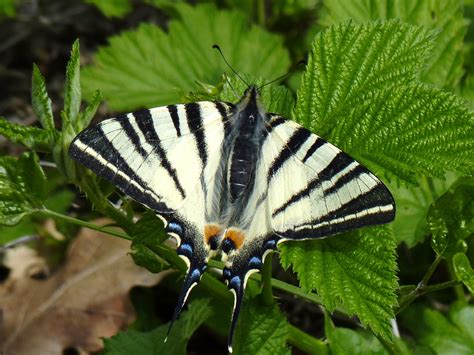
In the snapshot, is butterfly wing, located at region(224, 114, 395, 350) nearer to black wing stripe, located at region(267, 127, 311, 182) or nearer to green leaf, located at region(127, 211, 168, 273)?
black wing stripe, located at region(267, 127, 311, 182)

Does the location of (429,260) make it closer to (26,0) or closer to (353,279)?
(353,279)

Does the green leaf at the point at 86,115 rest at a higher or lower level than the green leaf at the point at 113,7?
lower

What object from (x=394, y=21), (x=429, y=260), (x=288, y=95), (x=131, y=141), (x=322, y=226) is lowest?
(x=429, y=260)

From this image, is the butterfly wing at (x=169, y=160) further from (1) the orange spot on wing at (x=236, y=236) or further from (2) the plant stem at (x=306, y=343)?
(2) the plant stem at (x=306, y=343)

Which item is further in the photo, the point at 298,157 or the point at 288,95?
the point at 288,95

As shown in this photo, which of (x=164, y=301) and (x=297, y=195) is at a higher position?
(x=297, y=195)

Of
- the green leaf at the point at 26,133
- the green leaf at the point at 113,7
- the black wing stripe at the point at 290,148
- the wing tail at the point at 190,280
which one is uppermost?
the green leaf at the point at 113,7

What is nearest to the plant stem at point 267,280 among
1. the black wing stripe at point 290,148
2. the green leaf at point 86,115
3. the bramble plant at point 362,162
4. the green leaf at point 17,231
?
the bramble plant at point 362,162

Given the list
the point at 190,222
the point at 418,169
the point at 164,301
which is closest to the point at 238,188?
the point at 190,222
